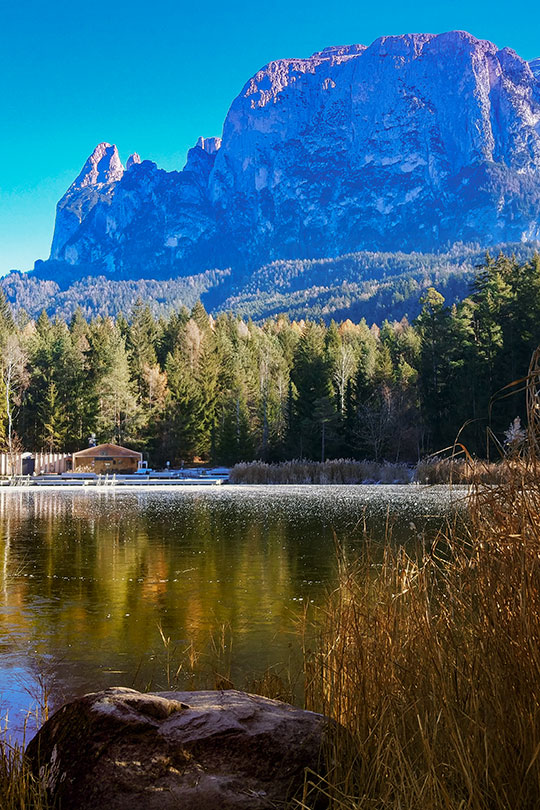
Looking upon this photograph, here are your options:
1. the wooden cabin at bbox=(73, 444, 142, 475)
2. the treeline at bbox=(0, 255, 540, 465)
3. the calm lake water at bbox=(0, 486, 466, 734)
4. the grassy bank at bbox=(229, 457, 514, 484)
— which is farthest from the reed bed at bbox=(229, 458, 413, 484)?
the calm lake water at bbox=(0, 486, 466, 734)

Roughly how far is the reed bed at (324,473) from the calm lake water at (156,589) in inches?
682

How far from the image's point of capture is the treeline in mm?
45344

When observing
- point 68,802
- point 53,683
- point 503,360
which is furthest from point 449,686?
point 503,360

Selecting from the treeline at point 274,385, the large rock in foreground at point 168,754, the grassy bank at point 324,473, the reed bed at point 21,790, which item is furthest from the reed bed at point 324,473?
the reed bed at point 21,790

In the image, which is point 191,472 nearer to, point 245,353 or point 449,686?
point 245,353

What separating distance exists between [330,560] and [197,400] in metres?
46.7

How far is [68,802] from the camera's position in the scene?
2.99 meters

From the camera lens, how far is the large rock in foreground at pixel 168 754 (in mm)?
2984

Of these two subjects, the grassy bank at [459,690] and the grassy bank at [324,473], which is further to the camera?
the grassy bank at [324,473]

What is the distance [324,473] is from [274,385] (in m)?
20.2

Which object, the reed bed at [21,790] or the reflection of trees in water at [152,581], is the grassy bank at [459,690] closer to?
the reed bed at [21,790]

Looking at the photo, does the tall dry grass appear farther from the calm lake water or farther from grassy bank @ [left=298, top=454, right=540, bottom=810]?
the calm lake water

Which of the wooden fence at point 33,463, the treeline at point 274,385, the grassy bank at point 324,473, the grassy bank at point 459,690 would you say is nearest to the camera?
the grassy bank at point 459,690

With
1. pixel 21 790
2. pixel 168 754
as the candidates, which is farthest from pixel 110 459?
pixel 168 754
